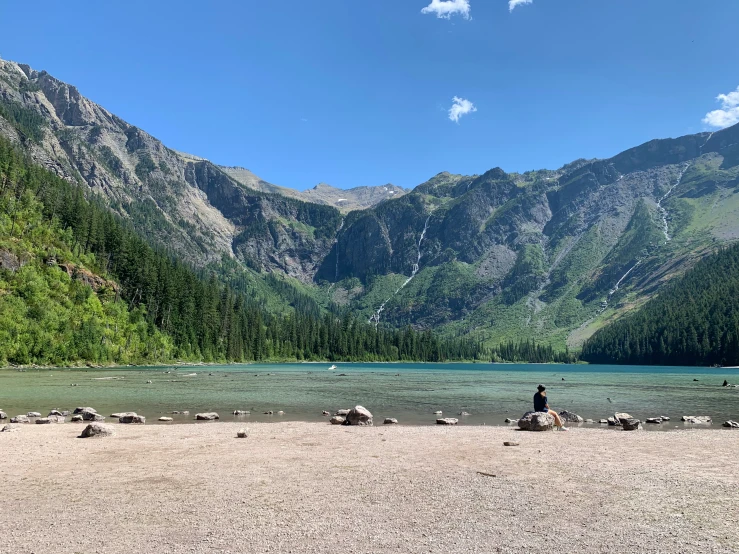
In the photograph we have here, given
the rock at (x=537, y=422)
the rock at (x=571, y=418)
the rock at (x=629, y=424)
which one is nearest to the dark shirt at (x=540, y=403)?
the rock at (x=537, y=422)

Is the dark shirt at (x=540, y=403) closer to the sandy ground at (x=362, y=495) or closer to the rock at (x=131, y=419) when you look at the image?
the sandy ground at (x=362, y=495)

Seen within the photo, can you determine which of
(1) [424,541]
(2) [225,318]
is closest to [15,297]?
(2) [225,318]

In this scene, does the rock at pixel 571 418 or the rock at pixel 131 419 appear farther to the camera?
the rock at pixel 571 418

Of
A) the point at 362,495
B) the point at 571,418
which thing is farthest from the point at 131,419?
the point at 571,418

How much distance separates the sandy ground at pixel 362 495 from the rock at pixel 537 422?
5.49 m

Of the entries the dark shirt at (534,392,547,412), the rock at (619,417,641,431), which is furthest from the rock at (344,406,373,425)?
the rock at (619,417,641,431)

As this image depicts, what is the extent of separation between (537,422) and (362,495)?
20252 mm

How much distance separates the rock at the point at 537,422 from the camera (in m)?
31.7

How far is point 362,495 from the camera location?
1517 cm

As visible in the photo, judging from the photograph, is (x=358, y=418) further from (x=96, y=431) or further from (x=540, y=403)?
(x=96, y=431)

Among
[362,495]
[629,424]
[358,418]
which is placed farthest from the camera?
[358,418]

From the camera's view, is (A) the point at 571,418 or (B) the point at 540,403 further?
(A) the point at 571,418

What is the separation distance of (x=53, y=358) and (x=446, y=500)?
111 metres

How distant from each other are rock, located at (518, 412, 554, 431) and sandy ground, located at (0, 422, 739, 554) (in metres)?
5.49
